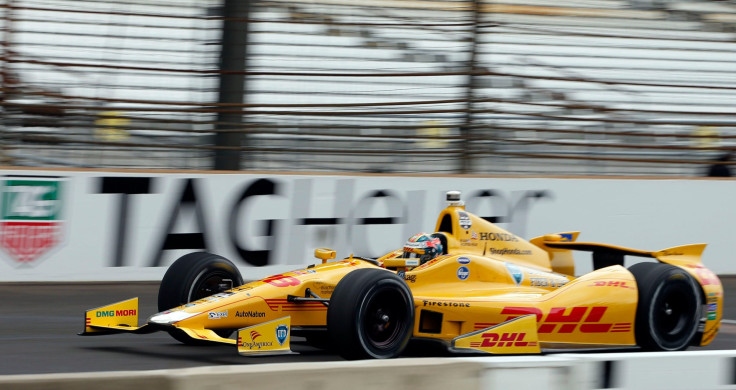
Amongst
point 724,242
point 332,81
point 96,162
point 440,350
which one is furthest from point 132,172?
point 724,242

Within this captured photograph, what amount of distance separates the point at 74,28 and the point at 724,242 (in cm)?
794

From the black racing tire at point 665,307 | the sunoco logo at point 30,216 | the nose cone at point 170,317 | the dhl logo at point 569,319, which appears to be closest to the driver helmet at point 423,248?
the dhl logo at point 569,319

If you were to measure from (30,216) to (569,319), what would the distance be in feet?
17.2

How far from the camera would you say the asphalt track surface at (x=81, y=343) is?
6045mm

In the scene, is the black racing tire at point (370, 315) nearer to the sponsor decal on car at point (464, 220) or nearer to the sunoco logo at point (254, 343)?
the sunoco logo at point (254, 343)

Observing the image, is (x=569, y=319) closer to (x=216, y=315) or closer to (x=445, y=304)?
(x=445, y=304)

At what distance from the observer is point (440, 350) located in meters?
7.11

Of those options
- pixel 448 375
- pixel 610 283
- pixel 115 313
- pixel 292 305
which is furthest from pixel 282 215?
pixel 448 375

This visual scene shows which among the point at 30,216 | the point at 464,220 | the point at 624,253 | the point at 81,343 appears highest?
the point at 464,220

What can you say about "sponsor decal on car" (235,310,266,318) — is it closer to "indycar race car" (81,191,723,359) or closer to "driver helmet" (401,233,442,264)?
"indycar race car" (81,191,723,359)

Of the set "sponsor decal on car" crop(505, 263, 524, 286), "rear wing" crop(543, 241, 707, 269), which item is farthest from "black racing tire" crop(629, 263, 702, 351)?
"sponsor decal on car" crop(505, 263, 524, 286)

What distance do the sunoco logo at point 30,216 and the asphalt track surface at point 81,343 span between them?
362mm

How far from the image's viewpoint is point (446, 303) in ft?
21.4

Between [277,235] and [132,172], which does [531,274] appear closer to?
[277,235]
